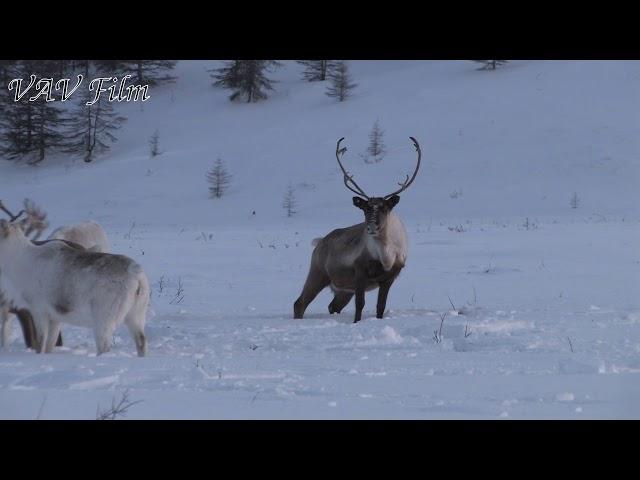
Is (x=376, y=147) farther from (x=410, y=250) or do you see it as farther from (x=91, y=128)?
(x=410, y=250)

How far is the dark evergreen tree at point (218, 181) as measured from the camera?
1256 inches

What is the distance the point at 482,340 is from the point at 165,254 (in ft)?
30.8

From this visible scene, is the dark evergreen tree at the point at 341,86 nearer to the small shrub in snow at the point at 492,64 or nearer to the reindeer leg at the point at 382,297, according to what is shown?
the small shrub in snow at the point at 492,64

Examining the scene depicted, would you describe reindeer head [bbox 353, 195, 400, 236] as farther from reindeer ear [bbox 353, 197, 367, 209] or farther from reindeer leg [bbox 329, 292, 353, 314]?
reindeer leg [bbox 329, 292, 353, 314]

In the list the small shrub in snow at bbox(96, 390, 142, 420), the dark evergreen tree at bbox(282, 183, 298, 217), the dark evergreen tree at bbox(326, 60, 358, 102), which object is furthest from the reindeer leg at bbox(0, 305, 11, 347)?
the dark evergreen tree at bbox(326, 60, 358, 102)

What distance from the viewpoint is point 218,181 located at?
3200 centimetres

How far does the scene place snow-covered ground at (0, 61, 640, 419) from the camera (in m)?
4.43

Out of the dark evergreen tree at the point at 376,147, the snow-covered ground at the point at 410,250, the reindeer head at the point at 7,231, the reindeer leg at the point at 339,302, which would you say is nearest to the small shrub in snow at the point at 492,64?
the snow-covered ground at the point at 410,250

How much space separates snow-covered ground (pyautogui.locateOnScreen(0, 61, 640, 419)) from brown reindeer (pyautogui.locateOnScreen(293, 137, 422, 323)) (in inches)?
15.2

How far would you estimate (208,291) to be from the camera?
11008mm

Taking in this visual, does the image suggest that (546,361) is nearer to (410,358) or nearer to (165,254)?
(410,358)

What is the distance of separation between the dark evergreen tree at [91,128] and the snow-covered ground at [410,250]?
0.86 metres

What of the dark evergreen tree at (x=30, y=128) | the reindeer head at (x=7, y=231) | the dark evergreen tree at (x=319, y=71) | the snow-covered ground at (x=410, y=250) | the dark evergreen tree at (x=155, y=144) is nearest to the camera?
the snow-covered ground at (x=410, y=250)

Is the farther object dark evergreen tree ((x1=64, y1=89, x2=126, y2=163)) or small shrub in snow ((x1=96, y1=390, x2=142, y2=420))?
dark evergreen tree ((x1=64, y1=89, x2=126, y2=163))
